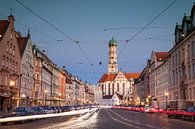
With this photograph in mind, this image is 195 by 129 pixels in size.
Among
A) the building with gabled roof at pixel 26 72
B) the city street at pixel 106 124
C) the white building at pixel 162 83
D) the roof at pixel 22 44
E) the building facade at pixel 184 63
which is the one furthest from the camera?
the white building at pixel 162 83

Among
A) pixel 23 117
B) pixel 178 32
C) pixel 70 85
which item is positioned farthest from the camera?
pixel 70 85

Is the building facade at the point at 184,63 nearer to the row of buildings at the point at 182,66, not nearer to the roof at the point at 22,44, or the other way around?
the row of buildings at the point at 182,66

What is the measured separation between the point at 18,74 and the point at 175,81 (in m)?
29.7

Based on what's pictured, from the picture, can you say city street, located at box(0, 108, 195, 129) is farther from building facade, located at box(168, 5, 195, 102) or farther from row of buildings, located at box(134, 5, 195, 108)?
row of buildings, located at box(134, 5, 195, 108)

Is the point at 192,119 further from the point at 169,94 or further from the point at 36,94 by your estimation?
the point at 36,94

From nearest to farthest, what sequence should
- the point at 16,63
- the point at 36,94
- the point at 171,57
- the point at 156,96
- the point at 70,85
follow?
the point at 16,63, the point at 171,57, the point at 36,94, the point at 156,96, the point at 70,85

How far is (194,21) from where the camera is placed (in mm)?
56281

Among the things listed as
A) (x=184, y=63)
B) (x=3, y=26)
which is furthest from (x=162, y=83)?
(x=3, y=26)

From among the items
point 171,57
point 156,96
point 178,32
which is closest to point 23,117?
point 178,32

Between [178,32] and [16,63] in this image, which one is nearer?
[16,63]

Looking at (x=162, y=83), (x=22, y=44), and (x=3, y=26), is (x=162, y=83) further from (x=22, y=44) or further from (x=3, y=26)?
(x=3, y=26)

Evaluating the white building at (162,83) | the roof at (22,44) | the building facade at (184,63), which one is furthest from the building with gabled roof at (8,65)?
the white building at (162,83)

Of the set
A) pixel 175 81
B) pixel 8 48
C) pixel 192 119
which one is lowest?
pixel 192 119

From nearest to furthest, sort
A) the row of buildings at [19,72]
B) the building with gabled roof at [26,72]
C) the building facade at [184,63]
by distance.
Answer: the row of buildings at [19,72] → the building facade at [184,63] → the building with gabled roof at [26,72]
